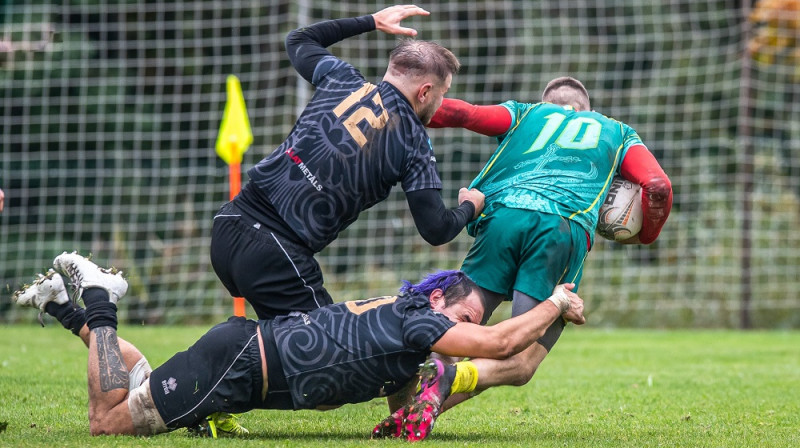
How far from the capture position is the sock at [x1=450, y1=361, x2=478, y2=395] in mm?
4324

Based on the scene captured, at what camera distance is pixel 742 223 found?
12.8 meters

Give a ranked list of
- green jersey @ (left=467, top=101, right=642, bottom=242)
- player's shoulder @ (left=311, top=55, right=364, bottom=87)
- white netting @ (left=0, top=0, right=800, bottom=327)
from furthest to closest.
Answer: white netting @ (left=0, top=0, right=800, bottom=327) < green jersey @ (left=467, top=101, right=642, bottom=242) < player's shoulder @ (left=311, top=55, right=364, bottom=87)

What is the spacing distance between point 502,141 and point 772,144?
378 inches

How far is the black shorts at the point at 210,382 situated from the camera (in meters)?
4.23

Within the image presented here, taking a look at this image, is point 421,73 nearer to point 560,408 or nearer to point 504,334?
point 504,334

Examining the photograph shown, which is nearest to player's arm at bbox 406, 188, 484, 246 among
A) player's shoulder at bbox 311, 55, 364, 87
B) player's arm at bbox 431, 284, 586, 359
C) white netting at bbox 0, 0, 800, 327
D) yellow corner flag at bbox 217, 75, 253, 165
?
player's arm at bbox 431, 284, 586, 359

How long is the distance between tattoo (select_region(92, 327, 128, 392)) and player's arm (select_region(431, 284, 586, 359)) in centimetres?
124

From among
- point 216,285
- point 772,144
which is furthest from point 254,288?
point 772,144

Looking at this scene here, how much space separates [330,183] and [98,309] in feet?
3.58

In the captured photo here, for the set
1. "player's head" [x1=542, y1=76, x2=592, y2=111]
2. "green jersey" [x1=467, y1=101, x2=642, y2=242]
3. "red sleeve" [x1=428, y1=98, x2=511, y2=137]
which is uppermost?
"player's head" [x1=542, y1=76, x2=592, y2=111]

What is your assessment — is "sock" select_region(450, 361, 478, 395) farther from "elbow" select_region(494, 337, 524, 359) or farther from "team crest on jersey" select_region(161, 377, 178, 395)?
"team crest on jersey" select_region(161, 377, 178, 395)

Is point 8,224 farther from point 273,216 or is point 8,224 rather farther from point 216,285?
point 273,216

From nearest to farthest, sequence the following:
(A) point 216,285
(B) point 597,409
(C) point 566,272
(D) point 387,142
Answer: (D) point 387,142, (C) point 566,272, (B) point 597,409, (A) point 216,285

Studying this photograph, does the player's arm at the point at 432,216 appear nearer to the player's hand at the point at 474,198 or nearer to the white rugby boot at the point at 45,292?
the player's hand at the point at 474,198
